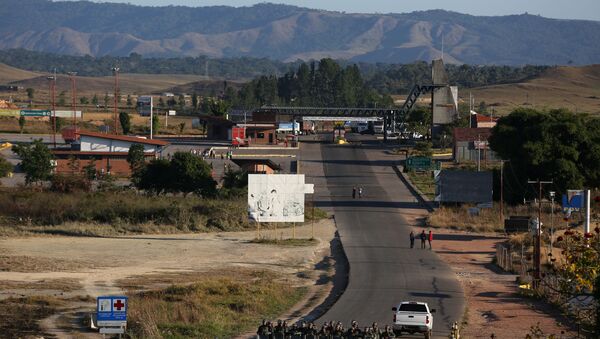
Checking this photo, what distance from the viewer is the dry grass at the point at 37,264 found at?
160 ft

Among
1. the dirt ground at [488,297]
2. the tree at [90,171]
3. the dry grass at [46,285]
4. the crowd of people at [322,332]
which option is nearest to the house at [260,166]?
the tree at [90,171]

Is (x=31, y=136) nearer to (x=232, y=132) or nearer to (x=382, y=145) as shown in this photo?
(x=232, y=132)

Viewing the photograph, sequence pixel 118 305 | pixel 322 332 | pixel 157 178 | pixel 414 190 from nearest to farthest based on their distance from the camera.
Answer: pixel 118 305 → pixel 322 332 → pixel 157 178 → pixel 414 190

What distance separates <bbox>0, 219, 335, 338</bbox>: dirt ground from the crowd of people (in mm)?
6199

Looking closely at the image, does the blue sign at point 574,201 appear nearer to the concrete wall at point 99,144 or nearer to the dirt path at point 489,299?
the dirt path at point 489,299

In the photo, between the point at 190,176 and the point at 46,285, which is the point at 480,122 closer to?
the point at 190,176

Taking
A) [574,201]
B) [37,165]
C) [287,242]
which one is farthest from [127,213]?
[574,201]

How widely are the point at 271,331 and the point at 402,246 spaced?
83.8ft

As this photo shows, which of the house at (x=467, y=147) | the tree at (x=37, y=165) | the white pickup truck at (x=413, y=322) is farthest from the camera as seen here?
the house at (x=467, y=147)

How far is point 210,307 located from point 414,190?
156 ft

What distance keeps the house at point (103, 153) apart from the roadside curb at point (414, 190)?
20380 millimetres

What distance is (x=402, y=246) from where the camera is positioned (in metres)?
57.3

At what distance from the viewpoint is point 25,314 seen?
3781 cm

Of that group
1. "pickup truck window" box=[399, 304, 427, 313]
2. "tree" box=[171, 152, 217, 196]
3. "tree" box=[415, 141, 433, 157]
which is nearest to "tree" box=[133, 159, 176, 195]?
"tree" box=[171, 152, 217, 196]
